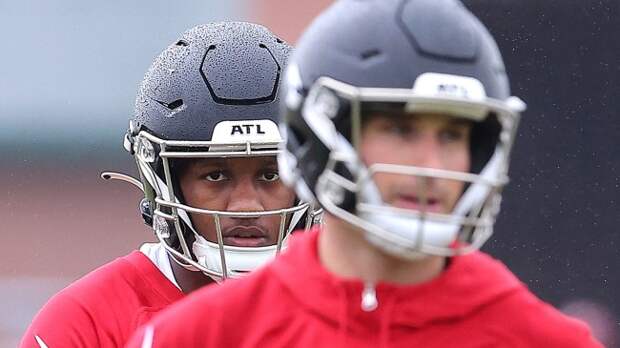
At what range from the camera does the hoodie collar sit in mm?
1791

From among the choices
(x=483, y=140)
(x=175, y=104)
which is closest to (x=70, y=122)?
(x=175, y=104)

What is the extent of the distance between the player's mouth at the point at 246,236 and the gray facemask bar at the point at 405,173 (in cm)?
74

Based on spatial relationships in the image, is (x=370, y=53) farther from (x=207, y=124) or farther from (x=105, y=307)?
(x=105, y=307)

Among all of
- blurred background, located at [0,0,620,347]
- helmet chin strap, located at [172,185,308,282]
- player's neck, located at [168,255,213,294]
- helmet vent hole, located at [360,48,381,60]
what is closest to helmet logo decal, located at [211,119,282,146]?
helmet chin strap, located at [172,185,308,282]

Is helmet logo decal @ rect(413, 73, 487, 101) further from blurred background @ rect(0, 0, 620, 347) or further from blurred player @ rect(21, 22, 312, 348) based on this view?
blurred background @ rect(0, 0, 620, 347)

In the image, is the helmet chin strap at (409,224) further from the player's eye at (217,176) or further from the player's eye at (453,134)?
the player's eye at (217,176)

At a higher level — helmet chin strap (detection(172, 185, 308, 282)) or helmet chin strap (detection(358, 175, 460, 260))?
helmet chin strap (detection(358, 175, 460, 260))

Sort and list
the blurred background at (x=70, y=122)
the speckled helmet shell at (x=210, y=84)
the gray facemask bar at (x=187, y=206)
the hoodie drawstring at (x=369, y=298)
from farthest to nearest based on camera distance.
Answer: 1. the blurred background at (x=70, y=122)
2. the speckled helmet shell at (x=210, y=84)
3. the gray facemask bar at (x=187, y=206)
4. the hoodie drawstring at (x=369, y=298)

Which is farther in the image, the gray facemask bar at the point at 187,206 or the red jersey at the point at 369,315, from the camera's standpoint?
the gray facemask bar at the point at 187,206

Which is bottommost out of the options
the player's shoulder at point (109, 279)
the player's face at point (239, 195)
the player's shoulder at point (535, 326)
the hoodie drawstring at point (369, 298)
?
the player's shoulder at point (109, 279)

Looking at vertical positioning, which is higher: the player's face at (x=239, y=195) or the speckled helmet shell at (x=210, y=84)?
the speckled helmet shell at (x=210, y=84)

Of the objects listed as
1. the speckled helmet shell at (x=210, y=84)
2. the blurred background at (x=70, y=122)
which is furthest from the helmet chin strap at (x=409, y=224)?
the blurred background at (x=70, y=122)

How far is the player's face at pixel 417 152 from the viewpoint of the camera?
1.70 m

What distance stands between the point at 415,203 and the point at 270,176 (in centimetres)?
87
